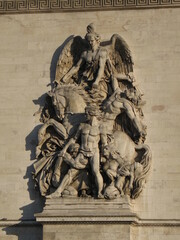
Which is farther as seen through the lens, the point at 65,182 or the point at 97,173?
the point at 65,182

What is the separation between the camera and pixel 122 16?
1839 cm

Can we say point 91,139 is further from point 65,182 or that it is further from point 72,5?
point 72,5

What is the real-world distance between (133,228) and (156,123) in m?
1.80

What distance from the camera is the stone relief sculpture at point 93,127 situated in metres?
17.6

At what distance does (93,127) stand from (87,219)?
59.3 inches

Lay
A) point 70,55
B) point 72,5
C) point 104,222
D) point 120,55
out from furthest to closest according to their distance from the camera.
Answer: point 72,5 < point 70,55 < point 120,55 < point 104,222

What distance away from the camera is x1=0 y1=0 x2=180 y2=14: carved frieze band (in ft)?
60.0

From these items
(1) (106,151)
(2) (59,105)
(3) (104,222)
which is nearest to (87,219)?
(3) (104,222)

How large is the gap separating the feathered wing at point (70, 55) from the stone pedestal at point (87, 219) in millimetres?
2216

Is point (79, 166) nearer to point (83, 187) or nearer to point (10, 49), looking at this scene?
point (83, 187)

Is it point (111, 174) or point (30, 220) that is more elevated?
point (111, 174)

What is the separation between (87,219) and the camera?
17.3m

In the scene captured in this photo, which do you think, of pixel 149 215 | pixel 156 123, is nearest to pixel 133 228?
pixel 149 215

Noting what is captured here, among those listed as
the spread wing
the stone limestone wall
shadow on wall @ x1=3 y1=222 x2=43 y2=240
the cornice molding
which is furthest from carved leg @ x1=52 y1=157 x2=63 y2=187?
the spread wing
